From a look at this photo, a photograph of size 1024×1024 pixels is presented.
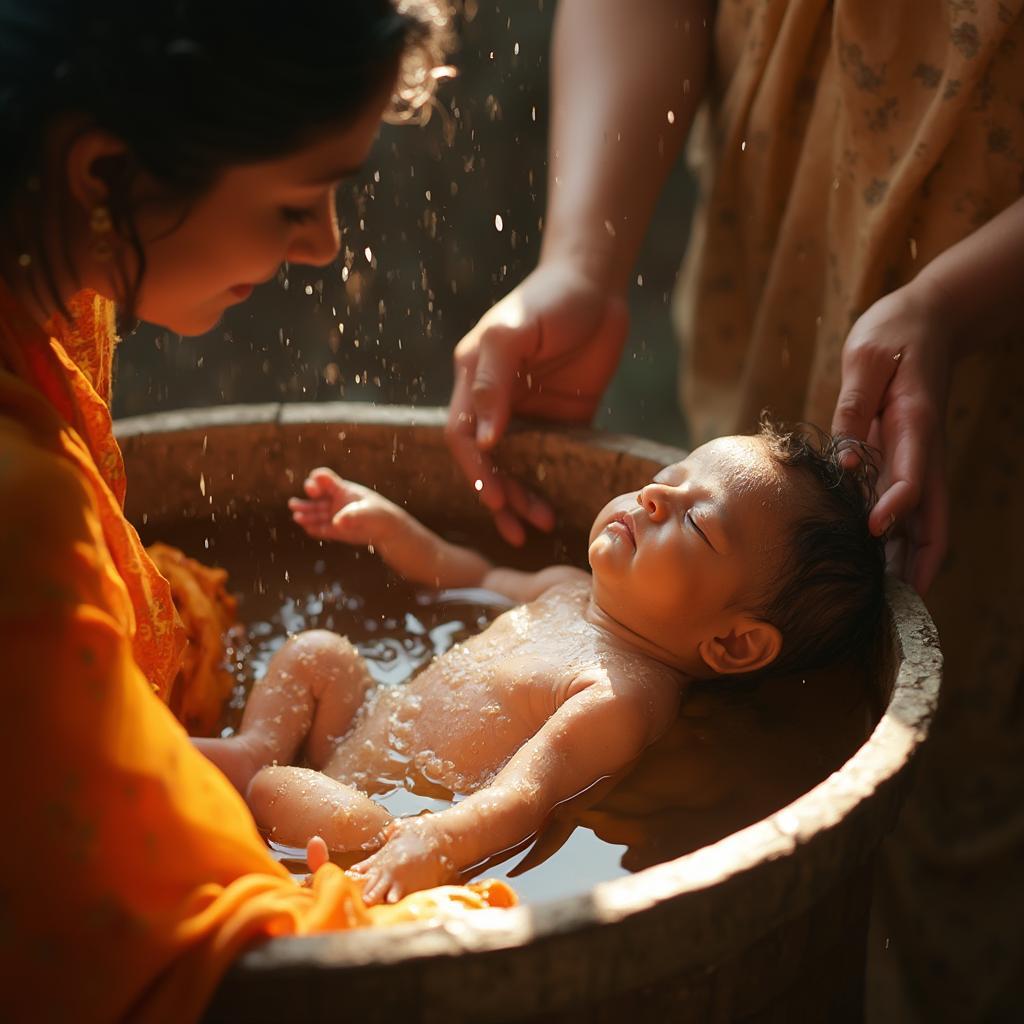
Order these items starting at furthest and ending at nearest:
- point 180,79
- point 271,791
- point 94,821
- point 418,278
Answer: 1. point 418,278
2. point 271,791
3. point 180,79
4. point 94,821

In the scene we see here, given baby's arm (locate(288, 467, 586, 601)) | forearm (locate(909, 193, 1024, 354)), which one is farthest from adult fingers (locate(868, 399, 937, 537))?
baby's arm (locate(288, 467, 586, 601))

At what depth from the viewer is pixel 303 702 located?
51.8 inches

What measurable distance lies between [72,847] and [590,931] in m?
0.31

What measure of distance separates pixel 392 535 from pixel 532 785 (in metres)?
0.53

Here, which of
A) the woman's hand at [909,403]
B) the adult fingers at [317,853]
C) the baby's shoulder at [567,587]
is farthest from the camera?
the baby's shoulder at [567,587]

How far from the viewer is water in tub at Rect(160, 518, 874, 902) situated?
3.65 feet

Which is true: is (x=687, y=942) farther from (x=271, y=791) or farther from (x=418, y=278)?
(x=418, y=278)

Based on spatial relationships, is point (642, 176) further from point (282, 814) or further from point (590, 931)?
point (590, 931)

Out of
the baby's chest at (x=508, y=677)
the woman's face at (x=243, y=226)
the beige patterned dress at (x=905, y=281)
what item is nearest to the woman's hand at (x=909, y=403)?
the beige patterned dress at (x=905, y=281)

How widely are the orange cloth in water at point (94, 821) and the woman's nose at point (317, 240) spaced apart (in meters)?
0.29

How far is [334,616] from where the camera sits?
1.56 metres

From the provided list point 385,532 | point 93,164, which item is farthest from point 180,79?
point 385,532

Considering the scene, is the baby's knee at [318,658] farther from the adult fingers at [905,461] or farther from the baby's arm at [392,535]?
the adult fingers at [905,461]

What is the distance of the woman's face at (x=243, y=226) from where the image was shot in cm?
91
